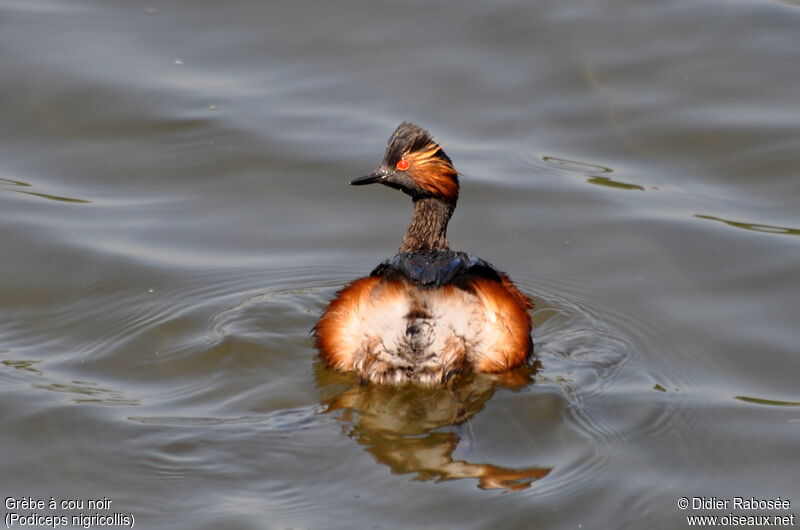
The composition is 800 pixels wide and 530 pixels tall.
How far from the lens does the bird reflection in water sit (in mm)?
5035

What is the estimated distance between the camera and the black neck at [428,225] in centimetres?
663

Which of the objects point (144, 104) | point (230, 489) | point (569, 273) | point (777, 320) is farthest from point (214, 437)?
point (144, 104)

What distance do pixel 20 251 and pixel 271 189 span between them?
174cm

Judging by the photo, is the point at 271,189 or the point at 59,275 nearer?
the point at 59,275

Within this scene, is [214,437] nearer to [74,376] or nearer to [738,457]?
[74,376]

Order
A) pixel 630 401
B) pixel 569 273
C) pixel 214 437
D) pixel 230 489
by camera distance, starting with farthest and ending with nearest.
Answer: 1. pixel 569 273
2. pixel 630 401
3. pixel 214 437
4. pixel 230 489

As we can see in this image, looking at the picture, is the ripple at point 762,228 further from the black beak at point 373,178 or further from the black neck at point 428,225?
the black beak at point 373,178

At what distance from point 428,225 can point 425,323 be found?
4.20ft

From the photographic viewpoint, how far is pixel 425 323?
546 centimetres

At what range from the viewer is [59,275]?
7.00 m

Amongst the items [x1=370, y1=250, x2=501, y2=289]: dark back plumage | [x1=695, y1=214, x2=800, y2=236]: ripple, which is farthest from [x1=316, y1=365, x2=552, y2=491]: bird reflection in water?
[x1=695, y1=214, x2=800, y2=236]: ripple

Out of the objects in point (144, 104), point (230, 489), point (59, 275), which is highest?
point (144, 104)

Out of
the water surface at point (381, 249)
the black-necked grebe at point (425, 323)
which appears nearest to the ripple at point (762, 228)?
the water surface at point (381, 249)

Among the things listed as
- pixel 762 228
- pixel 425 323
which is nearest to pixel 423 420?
pixel 425 323
